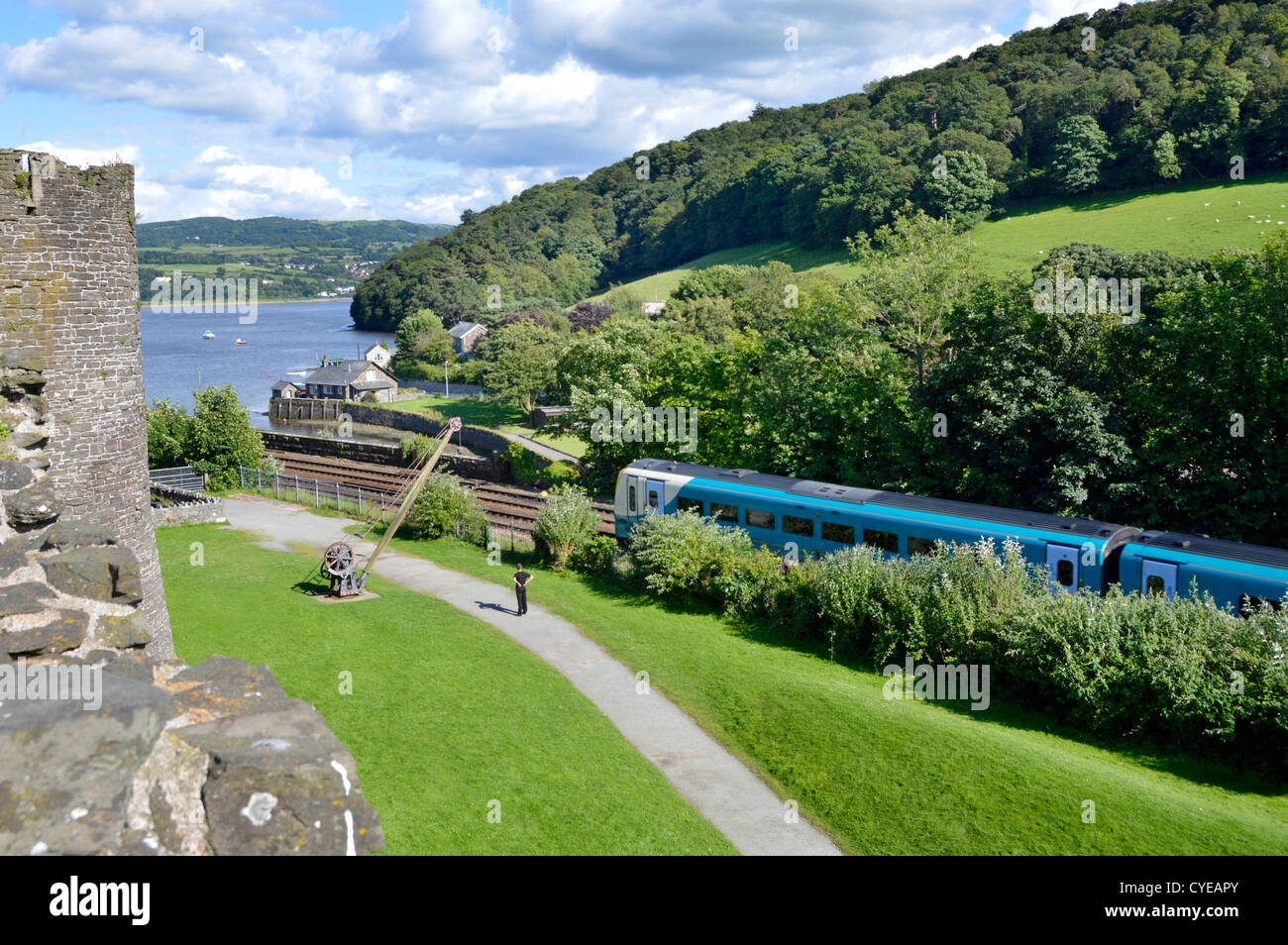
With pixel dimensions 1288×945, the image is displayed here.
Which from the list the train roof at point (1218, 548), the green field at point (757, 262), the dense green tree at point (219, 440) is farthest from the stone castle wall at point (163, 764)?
the green field at point (757, 262)

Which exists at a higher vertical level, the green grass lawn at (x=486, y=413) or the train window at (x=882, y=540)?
the green grass lawn at (x=486, y=413)

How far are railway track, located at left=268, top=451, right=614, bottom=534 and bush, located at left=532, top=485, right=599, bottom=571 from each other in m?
1.98

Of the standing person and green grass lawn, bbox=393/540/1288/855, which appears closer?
green grass lawn, bbox=393/540/1288/855

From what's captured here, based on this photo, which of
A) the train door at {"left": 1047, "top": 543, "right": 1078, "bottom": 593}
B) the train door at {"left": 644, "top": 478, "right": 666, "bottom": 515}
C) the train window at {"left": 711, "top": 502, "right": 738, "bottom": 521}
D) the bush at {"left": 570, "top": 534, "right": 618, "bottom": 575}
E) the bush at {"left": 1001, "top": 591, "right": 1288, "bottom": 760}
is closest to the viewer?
the bush at {"left": 1001, "top": 591, "right": 1288, "bottom": 760}

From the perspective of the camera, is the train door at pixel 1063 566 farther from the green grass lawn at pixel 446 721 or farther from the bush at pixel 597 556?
the bush at pixel 597 556

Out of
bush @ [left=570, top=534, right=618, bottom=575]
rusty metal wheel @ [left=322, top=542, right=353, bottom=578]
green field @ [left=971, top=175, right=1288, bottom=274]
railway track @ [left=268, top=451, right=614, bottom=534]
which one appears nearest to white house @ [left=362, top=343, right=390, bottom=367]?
railway track @ [left=268, top=451, right=614, bottom=534]

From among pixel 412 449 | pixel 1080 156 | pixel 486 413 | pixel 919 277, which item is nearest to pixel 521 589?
pixel 919 277

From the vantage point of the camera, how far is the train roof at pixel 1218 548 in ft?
69.0

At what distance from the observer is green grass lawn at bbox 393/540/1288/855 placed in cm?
1405

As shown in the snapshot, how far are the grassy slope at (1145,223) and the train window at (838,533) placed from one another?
4607 cm

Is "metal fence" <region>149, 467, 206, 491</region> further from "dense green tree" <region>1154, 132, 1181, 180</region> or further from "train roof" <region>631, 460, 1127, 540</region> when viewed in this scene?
"dense green tree" <region>1154, 132, 1181, 180</region>

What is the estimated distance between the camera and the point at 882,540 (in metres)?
27.2

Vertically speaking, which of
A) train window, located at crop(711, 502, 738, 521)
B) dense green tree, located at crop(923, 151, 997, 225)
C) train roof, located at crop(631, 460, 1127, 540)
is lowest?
train window, located at crop(711, 502, 738, 521)
